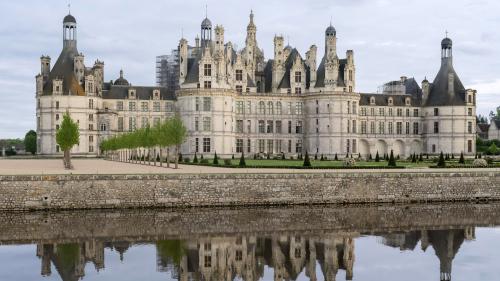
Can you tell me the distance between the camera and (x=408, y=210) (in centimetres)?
3872

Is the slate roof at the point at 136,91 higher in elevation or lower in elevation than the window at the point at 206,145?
higher

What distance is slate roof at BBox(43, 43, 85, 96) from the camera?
7625 centimetres

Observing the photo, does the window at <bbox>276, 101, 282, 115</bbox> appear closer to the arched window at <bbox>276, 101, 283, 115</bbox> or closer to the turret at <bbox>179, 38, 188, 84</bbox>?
the arched window at <bbox>276, 101, 283, 115</bbox>

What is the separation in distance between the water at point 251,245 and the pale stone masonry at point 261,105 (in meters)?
38.4

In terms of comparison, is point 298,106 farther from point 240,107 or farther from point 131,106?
point 131,106

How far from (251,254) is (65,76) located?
55.9 m

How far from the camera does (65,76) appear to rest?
252ft

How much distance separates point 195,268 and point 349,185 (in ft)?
62.6

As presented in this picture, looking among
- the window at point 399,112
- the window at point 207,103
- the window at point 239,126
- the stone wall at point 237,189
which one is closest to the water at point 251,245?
the stone wall at point 237,189

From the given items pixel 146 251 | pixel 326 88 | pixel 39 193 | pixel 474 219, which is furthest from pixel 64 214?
pixel 326 88

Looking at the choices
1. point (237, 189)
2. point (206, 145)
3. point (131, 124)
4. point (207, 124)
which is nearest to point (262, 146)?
point (206, 145)

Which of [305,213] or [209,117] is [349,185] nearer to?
[305,213]

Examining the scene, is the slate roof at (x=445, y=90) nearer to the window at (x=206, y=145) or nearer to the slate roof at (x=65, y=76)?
the window at (x=206, y=145)

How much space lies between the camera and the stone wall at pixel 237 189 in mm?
36375
